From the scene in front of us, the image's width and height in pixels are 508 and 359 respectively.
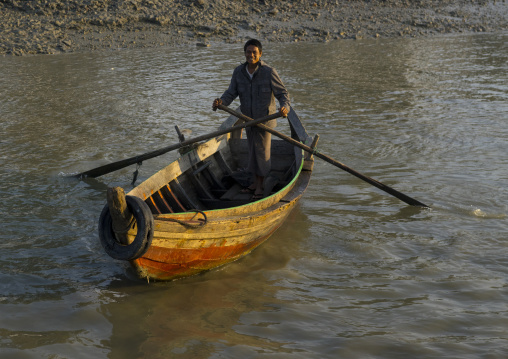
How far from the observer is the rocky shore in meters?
16.5

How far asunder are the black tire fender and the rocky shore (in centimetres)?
1333

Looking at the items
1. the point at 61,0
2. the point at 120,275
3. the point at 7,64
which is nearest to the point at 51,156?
the point at 120,275

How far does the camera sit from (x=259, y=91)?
19.0ft

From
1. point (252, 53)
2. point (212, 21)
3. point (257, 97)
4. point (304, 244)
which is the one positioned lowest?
point (304, 244)

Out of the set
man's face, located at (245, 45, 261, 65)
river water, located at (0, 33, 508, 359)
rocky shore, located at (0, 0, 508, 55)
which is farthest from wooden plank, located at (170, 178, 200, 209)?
rocky shore, located at (0, 0, 508, 55)

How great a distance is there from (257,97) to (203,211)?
74.2 inches

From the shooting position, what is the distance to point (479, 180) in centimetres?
688

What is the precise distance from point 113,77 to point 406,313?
10459 mm

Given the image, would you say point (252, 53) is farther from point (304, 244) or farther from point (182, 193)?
point (304, 244)

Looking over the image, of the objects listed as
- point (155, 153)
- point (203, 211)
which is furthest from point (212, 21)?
point (203, 211)

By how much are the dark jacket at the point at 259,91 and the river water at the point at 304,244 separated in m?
1.17

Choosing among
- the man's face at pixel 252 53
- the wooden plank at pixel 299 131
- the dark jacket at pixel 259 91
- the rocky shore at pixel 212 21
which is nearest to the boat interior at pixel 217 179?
the wooden plank at pixel 299 131

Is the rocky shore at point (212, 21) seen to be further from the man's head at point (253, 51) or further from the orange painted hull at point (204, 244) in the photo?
the orange painted hull at point (204, 244)

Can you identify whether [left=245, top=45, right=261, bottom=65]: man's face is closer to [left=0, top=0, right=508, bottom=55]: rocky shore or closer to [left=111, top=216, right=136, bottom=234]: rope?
[left=111, top=216, right=136, bottom=234]: rope
